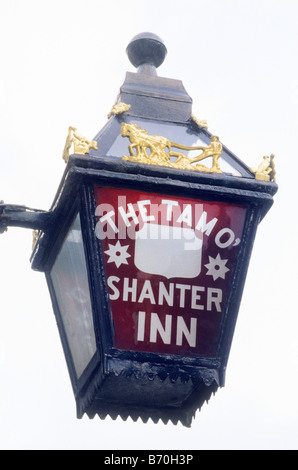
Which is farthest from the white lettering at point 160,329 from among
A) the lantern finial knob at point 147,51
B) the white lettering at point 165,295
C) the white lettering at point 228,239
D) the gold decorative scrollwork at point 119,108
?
the lantern finial knob at point 147,51

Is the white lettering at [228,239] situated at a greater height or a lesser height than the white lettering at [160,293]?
greater

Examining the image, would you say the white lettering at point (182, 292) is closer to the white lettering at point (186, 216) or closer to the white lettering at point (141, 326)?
the white lettering at point (141, 326)

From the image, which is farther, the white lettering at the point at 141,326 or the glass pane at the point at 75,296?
the glass pane at the point at 75,296

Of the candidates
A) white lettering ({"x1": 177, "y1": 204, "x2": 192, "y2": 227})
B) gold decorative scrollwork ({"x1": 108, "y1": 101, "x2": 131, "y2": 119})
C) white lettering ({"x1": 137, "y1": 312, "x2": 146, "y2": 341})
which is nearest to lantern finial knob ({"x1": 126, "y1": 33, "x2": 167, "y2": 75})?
gold decorative scrollwork ({"x1": 108, "y1": 101, "x2": 131, "y2": 119})

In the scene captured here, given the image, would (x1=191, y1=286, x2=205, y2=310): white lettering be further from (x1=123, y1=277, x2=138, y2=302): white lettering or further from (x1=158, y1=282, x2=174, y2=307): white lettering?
(x1=123, y1=277, x2=138, y2=302): white lettering

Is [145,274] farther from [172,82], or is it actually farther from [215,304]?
[172,82]

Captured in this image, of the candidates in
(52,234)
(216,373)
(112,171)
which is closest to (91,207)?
(112,171)

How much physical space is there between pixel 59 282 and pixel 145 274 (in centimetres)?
127

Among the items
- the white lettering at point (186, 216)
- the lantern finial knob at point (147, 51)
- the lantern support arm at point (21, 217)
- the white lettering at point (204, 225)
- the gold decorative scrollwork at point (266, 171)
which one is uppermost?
the lantern finial knob at point (147, 51)

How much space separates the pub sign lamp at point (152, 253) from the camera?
691 centimetres

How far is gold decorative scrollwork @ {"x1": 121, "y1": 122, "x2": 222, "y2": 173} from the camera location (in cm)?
720

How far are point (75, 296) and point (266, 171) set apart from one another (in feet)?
5.93

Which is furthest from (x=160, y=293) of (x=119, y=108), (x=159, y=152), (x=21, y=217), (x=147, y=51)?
(x=147, y=51)

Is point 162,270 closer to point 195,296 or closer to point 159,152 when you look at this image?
point 195,296
